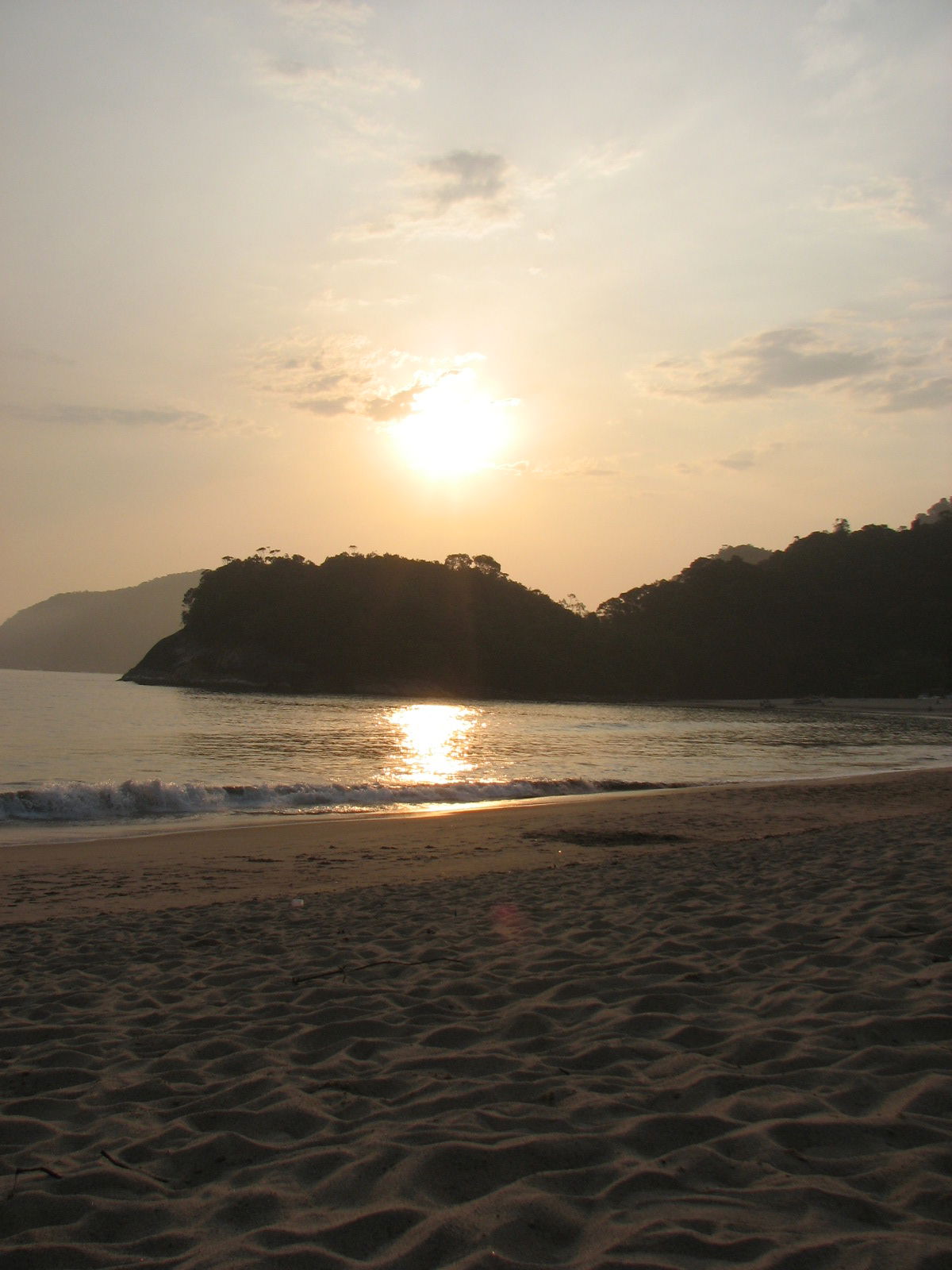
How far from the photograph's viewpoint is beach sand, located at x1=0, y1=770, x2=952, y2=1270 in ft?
8.43

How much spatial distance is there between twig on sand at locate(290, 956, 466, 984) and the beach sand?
0.04 m

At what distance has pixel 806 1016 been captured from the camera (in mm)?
4113

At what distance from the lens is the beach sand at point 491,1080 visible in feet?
8.43

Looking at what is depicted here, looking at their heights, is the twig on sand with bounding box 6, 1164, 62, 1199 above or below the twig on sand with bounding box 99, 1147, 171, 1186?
above

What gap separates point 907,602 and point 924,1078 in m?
120

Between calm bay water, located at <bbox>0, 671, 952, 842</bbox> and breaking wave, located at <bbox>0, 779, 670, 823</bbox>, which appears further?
calm bay water, located at <bbox>0, 671, 952, 842</bbox>

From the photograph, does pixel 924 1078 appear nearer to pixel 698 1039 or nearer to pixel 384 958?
pixel 698 1039

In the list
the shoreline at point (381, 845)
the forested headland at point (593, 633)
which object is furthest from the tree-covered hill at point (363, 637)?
the shoreline at point (381, 845)

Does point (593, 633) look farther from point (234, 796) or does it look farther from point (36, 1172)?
point (36, 1172)

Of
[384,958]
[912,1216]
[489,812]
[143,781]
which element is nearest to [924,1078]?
[912,1216]

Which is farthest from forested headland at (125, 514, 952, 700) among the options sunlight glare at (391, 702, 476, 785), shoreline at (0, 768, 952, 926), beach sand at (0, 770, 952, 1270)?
beach sand at (0, 770, 952, 1270)

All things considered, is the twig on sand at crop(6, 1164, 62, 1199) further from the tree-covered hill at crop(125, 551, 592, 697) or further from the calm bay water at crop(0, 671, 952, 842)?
the tree-covered hill at crop(125, 551, 592, 697)

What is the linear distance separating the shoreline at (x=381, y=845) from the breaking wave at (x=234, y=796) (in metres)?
1.38

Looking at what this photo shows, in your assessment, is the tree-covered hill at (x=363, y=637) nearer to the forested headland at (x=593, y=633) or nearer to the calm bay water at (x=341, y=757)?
the forested headland at (x=593, y=633)
